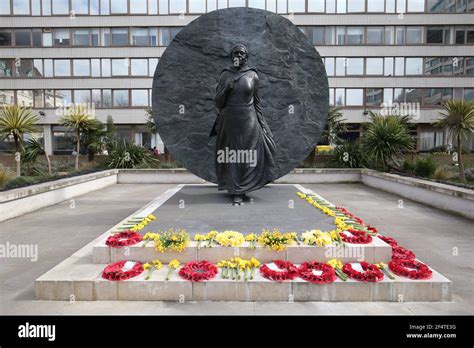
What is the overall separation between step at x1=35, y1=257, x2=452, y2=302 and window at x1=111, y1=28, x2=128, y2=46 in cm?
3213

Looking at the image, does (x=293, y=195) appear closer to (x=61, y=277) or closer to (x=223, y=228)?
(x=223, y=228)

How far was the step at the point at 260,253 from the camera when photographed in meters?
5.41

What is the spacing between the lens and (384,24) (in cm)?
3172

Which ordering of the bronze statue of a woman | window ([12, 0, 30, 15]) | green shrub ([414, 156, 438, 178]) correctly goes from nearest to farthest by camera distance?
the bronze statue of a woman → green shrub ([414, 156, 438, 178]) → window ([12, 0, 30, 15])

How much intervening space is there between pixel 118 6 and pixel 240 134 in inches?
1213

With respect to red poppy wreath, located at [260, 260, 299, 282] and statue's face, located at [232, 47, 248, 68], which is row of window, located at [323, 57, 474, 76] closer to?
statue's face, located at [232, 47, 248, 68]

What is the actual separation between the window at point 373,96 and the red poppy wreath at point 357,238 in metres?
29.6

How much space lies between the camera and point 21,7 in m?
32.5

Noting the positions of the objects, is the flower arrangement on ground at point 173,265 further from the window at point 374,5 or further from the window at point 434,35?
the window at point 434,35

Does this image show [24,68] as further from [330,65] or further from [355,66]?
[355,66]

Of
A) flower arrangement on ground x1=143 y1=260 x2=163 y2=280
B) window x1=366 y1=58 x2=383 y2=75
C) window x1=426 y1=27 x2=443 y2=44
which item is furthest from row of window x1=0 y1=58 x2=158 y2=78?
flower arrangement on ground x1=143 y1=260 x2=163 y2=280

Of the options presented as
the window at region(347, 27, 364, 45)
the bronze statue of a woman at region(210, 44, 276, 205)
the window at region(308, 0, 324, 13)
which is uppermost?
the window at region(308, 0, 324, 13)

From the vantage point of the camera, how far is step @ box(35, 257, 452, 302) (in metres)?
4.71

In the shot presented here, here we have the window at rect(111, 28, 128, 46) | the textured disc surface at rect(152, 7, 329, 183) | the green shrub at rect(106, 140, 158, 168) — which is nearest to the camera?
the textured disc surface at rect(152, 7, 329, 183)
